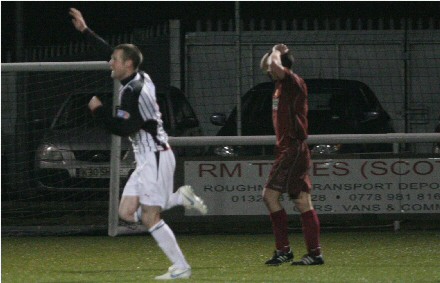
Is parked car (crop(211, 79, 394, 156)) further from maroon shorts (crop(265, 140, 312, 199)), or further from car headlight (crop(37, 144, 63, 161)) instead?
maroon shorts (crop(265, 140, 312, 199))

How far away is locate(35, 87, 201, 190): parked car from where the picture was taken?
16.1m

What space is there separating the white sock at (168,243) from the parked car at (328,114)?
5875mm

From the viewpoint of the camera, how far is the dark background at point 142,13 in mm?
34781

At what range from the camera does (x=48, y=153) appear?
16.4m

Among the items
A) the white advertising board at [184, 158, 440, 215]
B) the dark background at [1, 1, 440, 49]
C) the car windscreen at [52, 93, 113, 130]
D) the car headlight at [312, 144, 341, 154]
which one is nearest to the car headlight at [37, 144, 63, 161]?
the car windscreen at [52, 93, 113, 130]

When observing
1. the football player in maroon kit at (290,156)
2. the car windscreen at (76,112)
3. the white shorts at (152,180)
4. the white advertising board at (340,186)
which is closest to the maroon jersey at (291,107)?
the football player in maroon kit at (290,156)

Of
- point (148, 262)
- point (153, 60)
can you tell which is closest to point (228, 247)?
point (148, 262)

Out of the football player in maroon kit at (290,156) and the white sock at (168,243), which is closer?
the white sock at (168,243)

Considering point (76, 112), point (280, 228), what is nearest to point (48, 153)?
point (76, 112)

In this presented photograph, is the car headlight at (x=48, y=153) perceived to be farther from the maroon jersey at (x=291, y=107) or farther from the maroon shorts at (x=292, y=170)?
the maroon jersey at (x=291, y=107)

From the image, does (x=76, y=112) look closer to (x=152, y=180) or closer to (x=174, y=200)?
(x=174, y=200)

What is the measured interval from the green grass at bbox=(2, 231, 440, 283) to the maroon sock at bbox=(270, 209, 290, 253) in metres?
0.25

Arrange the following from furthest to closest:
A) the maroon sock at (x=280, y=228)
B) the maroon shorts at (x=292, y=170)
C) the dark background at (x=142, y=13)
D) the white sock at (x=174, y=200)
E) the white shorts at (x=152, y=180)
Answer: the dark background at (x=142, y=13) < the maroon sock at (x=280, y=228) < the maroon shorts at (x=292, y=170) < the white sock at (x=174, y=200) < the white shorts at (x=152, y=180)

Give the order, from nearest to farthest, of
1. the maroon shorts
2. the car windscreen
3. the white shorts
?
the white shorts < the maroon shorts < the car windscreen
